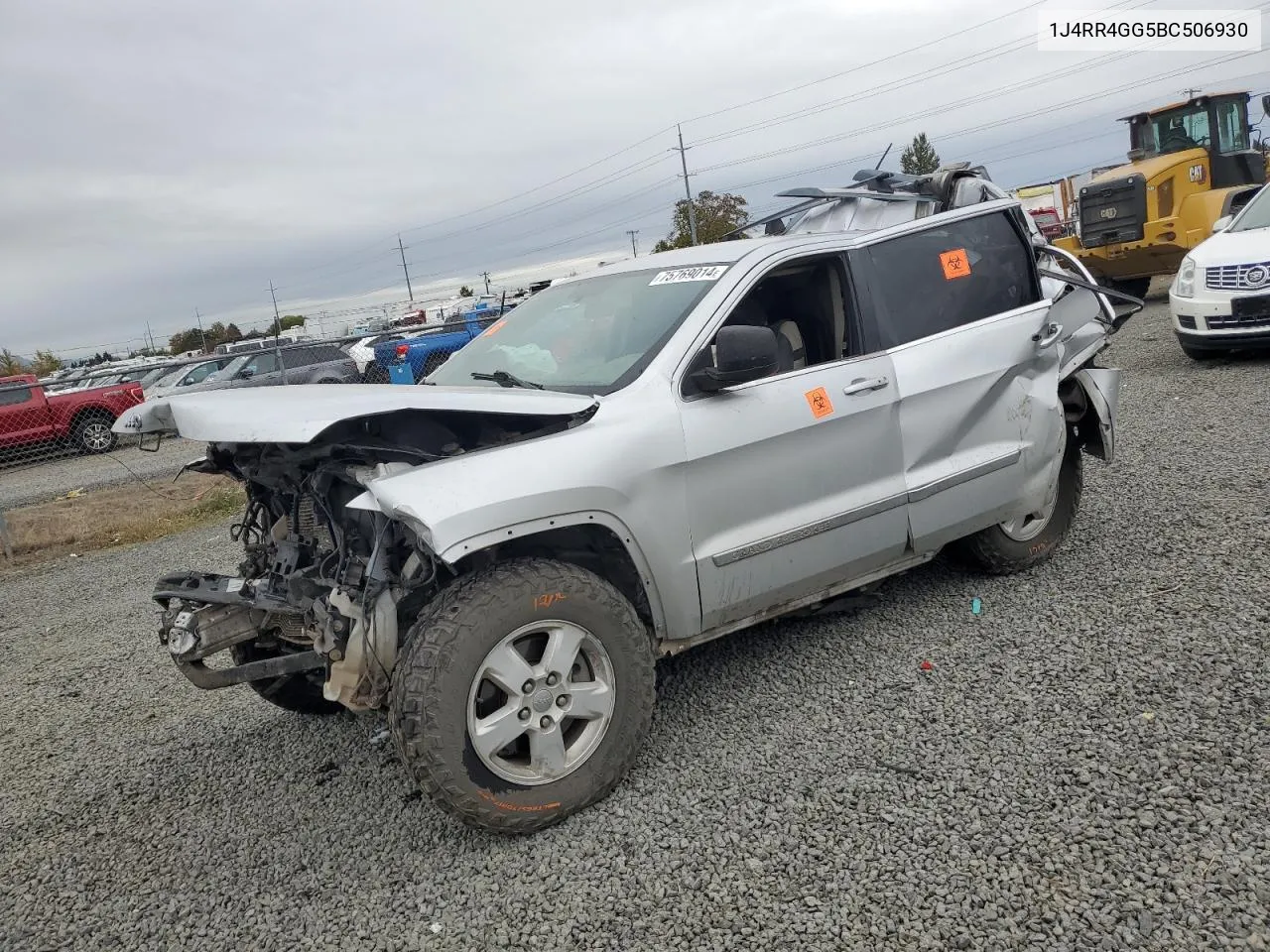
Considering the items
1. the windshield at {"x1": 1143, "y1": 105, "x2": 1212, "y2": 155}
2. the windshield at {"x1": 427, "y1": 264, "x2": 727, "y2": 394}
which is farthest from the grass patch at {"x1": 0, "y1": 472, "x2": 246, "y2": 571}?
the windshield at {"x1": 1143, "y1": 105, "x2": 1212, "y2": 155}

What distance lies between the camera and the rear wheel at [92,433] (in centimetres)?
1559

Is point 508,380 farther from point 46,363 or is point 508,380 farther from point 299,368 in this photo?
point 46,363

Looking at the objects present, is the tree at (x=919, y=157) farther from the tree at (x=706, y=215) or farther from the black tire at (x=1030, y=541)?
the black tire at (x=1030, y=541)

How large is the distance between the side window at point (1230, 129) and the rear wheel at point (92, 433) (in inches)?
741

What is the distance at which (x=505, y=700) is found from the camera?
3066mm

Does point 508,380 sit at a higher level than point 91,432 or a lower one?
A: higher

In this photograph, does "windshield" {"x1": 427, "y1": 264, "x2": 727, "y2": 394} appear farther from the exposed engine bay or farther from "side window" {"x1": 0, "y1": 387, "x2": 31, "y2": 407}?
Result: "side window" {"x1": 0, "y1": 387, "x2": 31, "y2": 407}

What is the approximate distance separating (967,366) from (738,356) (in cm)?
139

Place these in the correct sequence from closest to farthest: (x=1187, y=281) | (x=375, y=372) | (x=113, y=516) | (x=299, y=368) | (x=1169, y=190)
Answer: (x=1187, y=281)
(x=113, y=516)
(x=1169, y=190)
(x=375, y=372)
(x=299, y=368)

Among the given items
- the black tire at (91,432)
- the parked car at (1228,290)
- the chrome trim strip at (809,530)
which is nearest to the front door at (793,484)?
the chrome trim strip at (809,530)

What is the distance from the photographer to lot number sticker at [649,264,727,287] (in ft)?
12.3

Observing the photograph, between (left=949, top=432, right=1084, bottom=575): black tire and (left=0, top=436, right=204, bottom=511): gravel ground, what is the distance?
33.5 ft

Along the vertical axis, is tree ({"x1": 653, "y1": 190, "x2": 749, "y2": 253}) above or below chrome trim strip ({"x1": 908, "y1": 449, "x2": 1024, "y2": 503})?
above

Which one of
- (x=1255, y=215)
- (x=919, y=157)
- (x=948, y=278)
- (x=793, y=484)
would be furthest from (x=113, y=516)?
(x=919, y=157)
